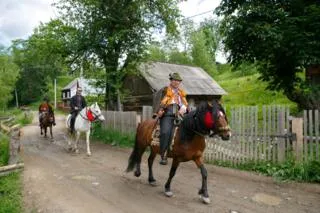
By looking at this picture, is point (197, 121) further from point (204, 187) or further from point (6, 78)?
point (6, 78)

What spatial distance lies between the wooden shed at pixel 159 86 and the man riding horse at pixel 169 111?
19.1 meters

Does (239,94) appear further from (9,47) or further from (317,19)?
(9,47)

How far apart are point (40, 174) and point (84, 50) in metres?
11.2

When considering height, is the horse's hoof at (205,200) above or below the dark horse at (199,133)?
below

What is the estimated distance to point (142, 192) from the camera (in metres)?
8.00

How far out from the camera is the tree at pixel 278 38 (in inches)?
543

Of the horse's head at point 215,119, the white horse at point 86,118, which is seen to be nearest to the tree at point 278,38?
the white horse at point 86,118

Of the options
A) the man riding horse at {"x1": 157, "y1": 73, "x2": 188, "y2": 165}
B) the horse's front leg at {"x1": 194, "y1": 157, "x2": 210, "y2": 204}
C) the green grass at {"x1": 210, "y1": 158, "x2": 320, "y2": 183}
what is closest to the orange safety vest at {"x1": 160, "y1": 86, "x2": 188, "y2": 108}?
the man riding horse at {"x1": 157, "y1": 73, "x2": 188, "y2": 165}

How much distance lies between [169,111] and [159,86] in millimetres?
20684

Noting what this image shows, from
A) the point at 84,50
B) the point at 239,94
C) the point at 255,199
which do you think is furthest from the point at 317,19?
the point at 239,94

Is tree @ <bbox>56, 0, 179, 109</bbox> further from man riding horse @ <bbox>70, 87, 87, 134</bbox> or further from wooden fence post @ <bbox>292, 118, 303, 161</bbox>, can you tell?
wooden fence post @ <bbox>292, 118, 303, 161</bbox>

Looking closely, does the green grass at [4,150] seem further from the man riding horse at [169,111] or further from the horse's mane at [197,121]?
the horse's mane at [197,121]

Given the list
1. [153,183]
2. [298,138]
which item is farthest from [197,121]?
[298,138]

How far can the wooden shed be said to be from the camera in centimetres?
2911
